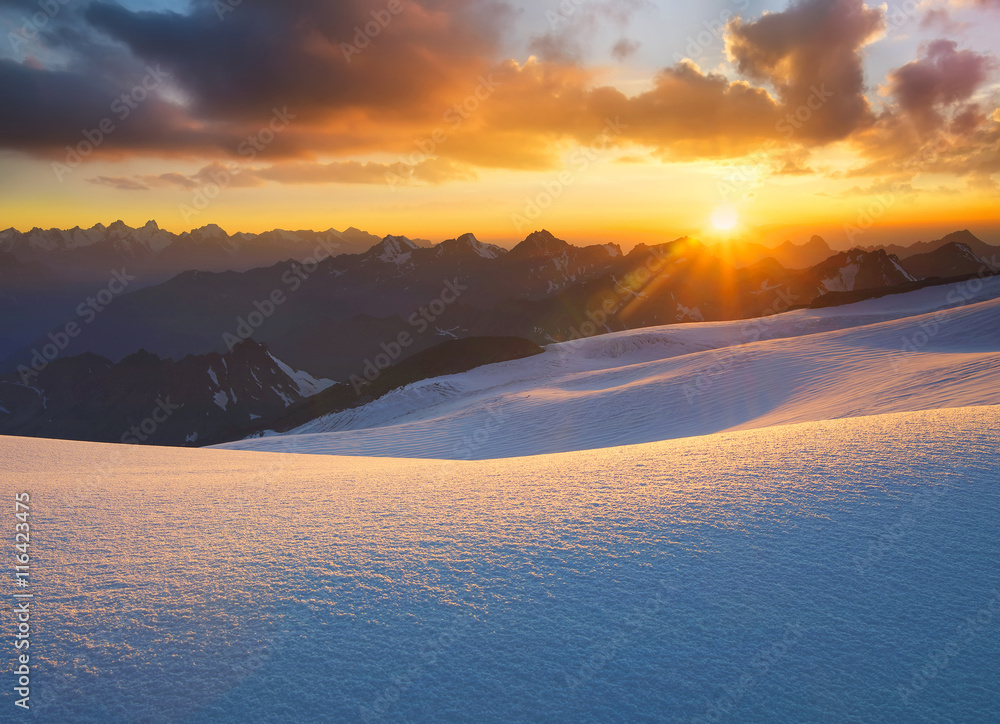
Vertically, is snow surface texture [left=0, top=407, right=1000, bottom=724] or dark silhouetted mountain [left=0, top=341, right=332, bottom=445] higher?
snow surface texture [left=0, top=407, right=1000, bottom=724]

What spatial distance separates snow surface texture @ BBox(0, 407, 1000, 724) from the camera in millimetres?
2258

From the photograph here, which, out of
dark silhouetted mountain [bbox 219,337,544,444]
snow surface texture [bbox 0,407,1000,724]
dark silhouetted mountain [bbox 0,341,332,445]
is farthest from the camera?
dark silhouetted mountain [bbox 0,341,332,445]

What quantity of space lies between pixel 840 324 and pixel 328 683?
5498cm

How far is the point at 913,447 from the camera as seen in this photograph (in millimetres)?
5141

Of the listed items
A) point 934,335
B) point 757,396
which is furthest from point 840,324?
point 757,396

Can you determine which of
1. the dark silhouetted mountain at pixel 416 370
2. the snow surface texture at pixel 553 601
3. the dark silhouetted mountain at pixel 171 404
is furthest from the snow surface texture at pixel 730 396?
the dark silhouetted mountain at pixel 171 404

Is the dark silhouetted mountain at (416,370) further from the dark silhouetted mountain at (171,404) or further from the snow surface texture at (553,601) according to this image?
the dark silhouetted mountain at (171,404)

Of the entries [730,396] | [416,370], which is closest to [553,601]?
[730,396]

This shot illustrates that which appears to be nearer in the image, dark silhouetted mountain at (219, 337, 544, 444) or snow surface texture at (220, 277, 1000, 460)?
snow surface texture at (220, 277, 1000, 460)

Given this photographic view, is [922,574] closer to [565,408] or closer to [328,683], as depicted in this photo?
[328,683]

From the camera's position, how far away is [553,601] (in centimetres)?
289

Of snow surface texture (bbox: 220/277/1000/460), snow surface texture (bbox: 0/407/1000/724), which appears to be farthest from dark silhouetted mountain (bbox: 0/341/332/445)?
snow surface texture (bbox: 0/407/1000/724)

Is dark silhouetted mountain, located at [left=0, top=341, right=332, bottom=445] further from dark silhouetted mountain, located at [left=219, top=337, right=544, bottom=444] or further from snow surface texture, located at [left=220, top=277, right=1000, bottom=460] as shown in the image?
snow surface texture, located at [left=220, top=277, right=1000, bottom=460]

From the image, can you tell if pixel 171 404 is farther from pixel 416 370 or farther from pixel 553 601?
pixel 553 601
